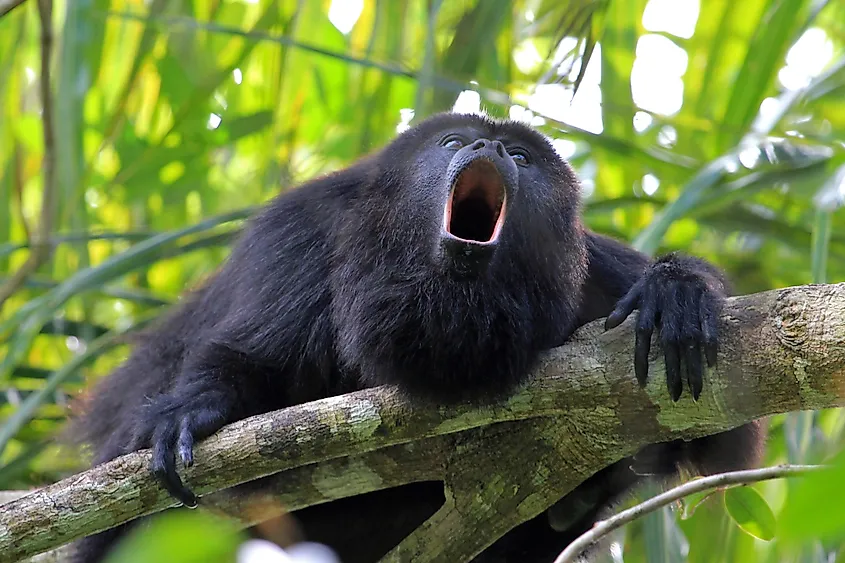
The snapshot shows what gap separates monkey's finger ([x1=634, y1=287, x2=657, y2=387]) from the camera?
1.43m

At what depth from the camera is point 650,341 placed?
146cm

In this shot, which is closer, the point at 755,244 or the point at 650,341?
the point at 650,341

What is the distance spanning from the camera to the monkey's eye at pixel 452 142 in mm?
1929

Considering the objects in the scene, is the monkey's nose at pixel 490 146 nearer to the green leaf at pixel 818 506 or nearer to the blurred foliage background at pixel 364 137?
the blurred foliage background at pixel 364 137

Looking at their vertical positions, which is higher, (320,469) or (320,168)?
(320,168)

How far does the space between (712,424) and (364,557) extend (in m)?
0.92

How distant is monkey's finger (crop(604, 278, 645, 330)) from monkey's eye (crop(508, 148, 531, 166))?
402 mm

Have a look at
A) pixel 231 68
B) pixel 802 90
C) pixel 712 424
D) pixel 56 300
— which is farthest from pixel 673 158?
pixel 56 300

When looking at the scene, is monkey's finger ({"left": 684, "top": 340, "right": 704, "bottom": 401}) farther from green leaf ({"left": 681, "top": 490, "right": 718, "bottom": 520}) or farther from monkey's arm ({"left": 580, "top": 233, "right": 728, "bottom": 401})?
green leaf ({"left": 681, "top": 490, "right": 718, "bottom": 520})

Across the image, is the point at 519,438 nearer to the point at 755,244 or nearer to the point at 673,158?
the point at 673,158

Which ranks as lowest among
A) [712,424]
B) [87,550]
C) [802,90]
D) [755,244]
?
[87,550]

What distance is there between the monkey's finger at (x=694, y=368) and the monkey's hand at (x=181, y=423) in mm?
765

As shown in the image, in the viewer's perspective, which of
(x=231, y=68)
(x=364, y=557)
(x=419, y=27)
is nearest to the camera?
(x=364, y=557)

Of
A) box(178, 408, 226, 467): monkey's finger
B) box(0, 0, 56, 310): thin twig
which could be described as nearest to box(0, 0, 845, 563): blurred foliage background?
box(0, 0, 56, 310): thin twig
